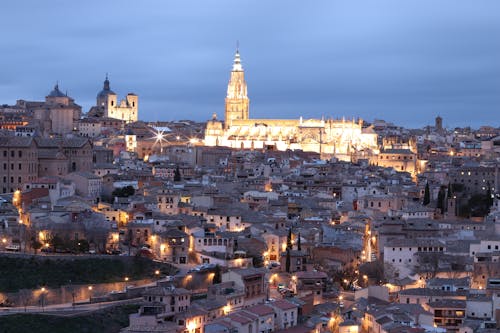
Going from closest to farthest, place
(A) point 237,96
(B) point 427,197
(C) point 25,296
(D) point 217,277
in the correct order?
(C) point 25,296 → (D) point 217,277 → (B) point 427,197 → (A) point 237,96

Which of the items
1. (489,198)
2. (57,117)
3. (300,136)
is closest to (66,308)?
(489,198)

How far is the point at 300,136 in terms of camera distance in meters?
93.6

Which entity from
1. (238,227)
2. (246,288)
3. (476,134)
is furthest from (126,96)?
(246,288)

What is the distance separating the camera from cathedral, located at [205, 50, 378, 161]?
294 feet

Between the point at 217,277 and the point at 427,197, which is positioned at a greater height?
the point at 427,197

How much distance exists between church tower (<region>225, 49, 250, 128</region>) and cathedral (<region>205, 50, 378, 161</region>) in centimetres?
640

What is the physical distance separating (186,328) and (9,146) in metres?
23.2

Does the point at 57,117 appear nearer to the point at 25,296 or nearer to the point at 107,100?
the point at 107,100

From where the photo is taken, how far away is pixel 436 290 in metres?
34.9

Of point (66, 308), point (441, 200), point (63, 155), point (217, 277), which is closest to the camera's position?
point (66, 308)

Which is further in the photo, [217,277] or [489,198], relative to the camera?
[489,198]

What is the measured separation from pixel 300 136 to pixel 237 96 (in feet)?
58.5

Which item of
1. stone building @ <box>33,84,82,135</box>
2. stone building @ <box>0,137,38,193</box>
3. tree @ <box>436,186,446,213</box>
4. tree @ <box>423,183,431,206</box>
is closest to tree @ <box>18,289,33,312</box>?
stone building @ <box>0,137,38,193</box>

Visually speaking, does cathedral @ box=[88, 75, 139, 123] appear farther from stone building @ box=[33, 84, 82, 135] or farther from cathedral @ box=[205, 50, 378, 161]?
stone building @ box=[33, 84, 82, 135]
